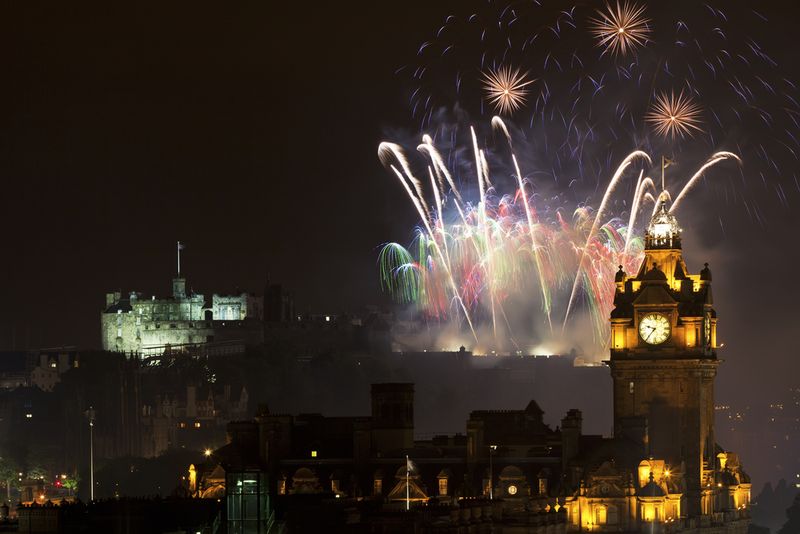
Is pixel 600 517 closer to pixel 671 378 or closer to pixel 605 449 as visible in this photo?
pixel 605 449

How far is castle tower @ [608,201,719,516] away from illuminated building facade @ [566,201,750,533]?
0.18 feet

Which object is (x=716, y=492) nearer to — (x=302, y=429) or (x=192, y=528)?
(x=302, y=429)

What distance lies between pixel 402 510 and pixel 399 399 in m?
37.3

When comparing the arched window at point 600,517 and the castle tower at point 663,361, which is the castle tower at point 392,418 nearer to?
the castle tower at point 663,361

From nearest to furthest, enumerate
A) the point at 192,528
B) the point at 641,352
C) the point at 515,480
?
the point at 192,528, the point at 515,480, the point at 641,352

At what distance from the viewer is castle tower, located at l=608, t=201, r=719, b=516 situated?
140 metres

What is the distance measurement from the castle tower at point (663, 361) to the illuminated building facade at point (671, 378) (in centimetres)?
5

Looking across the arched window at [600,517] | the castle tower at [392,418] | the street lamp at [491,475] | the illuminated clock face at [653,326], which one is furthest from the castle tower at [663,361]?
the castle tower at [392,418]

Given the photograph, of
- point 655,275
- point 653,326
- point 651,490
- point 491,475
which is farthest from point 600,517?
point 655,275

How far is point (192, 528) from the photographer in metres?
99.7

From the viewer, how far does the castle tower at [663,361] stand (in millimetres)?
140125

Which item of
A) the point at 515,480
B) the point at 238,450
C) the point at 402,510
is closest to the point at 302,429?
the point at 238,450

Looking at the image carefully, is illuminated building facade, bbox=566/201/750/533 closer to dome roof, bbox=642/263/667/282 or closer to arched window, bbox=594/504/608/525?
dome roof, bbox=642/263/667/282

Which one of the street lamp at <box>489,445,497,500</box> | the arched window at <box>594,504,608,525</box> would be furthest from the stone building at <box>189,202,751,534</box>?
the street lamp at <box>489,445,497,500</box>
